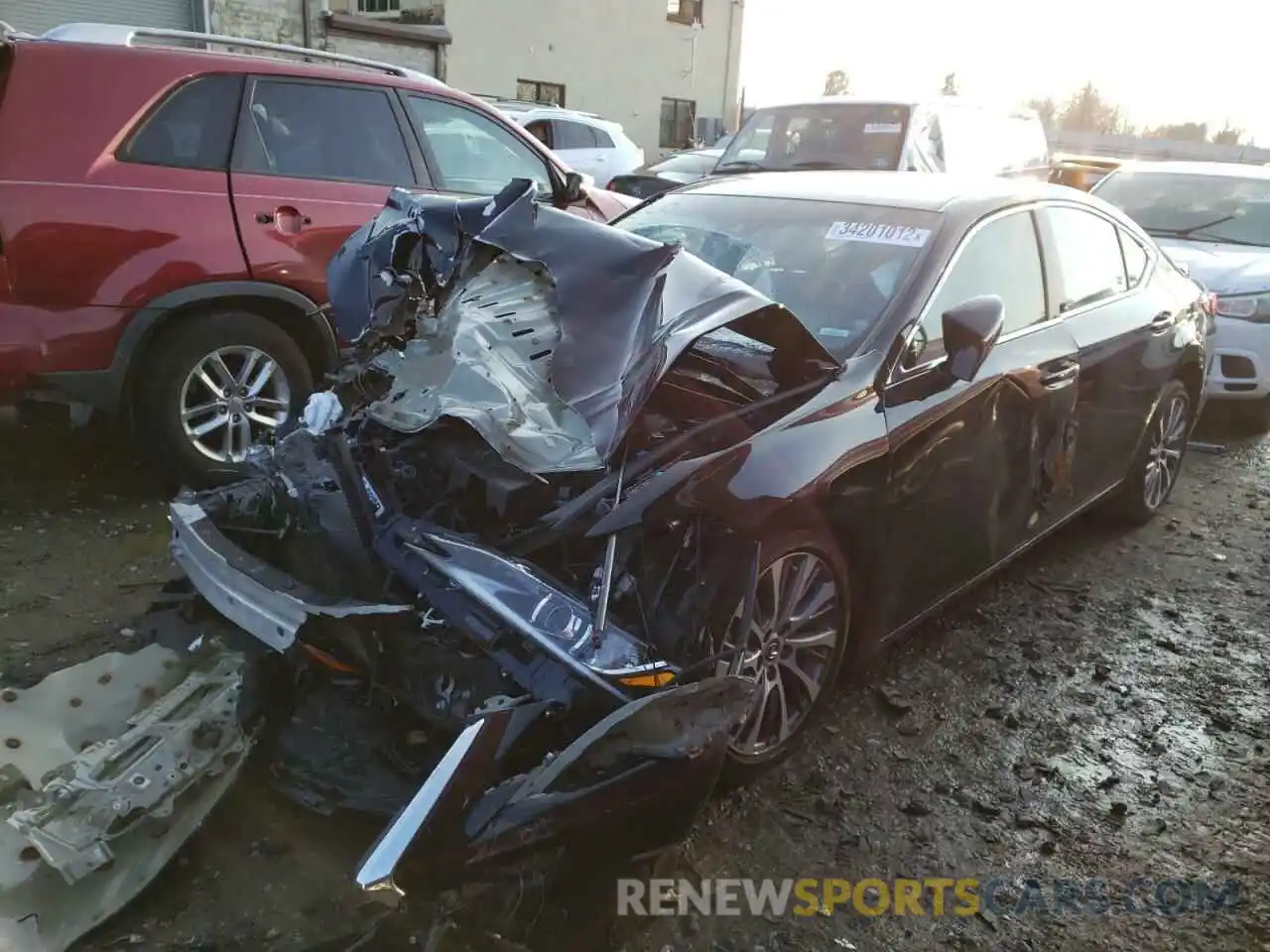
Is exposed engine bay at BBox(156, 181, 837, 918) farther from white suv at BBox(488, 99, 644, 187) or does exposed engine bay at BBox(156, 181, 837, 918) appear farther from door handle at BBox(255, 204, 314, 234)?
white suv at BBox(488, 99, 644, 187)

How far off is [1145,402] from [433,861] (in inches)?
161

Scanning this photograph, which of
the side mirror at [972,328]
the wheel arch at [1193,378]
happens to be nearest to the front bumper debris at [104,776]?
the side mirror at [972,328]

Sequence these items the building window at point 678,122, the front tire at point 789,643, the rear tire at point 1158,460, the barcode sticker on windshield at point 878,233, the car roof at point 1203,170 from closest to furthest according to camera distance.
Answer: the front tire at point 789,643 → the barcode sticker on windshield at point 878,233 → the rear tire at point 1158,460 → the car roof at point 1203,170 → the building window at point 678,122

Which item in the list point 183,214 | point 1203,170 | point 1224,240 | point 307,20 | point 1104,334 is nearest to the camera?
point 1104,334

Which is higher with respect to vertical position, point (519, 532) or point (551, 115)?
point (551, 115)

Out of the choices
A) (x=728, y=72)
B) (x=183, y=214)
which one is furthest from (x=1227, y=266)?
(x=728, y=72)

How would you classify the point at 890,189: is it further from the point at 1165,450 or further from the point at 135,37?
the point at 135,37

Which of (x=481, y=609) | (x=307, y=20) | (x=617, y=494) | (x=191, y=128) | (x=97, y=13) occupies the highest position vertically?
(x=307, y=20)

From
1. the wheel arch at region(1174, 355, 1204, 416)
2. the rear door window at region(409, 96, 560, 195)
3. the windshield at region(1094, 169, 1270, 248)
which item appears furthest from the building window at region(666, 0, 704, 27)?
the wheel arch at region(1174, 355, 1204, 416)

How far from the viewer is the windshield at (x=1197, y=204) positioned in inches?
299

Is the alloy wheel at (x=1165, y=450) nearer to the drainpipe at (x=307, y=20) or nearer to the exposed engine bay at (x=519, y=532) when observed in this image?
the exposed engine bay at (x=519, y=532)

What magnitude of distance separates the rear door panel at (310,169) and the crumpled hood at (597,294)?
1.53 metres

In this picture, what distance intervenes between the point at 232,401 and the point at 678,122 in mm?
23058

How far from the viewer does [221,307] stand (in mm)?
4598
